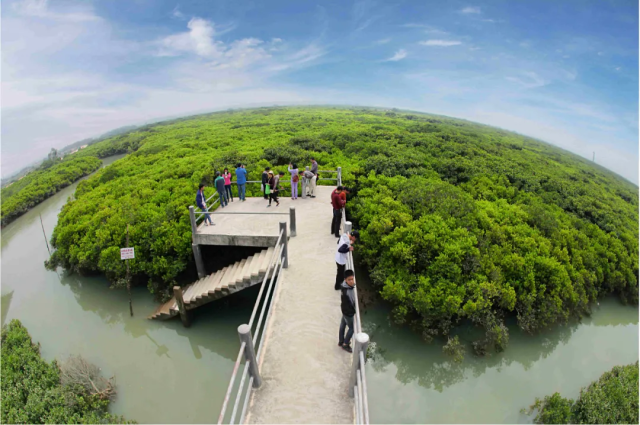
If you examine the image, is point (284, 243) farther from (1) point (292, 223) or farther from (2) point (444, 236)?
(2) point (444, 236)

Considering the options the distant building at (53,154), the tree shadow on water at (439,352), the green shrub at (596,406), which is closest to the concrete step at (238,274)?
the tree shadow on water at (439,352)

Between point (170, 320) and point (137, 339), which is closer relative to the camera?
point (137, 339)

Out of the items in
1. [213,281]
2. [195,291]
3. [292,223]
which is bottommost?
[195,291]

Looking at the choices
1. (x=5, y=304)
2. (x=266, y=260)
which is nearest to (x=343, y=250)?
(x=266, y=260)

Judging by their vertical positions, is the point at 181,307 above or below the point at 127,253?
below

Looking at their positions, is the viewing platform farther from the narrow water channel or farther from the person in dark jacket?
the narrow water channel
